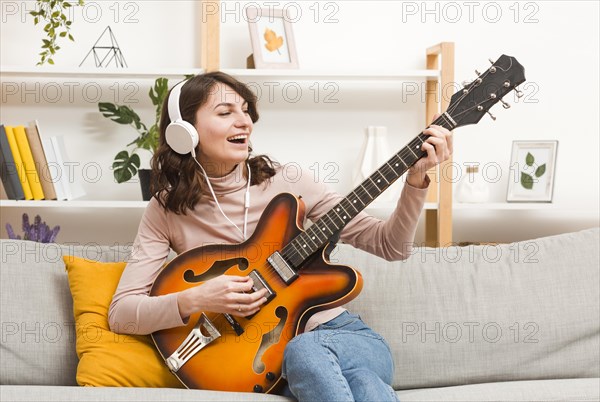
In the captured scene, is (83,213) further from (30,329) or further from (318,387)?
(318,387)

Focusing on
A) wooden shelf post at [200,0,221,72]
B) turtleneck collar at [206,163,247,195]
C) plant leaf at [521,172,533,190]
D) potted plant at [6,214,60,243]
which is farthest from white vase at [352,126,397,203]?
potted plant at [6,214,60,243]

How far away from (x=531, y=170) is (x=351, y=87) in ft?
2.24

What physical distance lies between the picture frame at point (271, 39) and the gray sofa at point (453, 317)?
0.89 metres

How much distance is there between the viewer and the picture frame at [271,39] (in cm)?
253

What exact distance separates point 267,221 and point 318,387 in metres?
0.41

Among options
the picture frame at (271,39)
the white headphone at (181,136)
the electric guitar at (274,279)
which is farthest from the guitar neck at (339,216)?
the picture frame at (271,39)

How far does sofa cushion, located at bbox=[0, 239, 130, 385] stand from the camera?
1801 mm

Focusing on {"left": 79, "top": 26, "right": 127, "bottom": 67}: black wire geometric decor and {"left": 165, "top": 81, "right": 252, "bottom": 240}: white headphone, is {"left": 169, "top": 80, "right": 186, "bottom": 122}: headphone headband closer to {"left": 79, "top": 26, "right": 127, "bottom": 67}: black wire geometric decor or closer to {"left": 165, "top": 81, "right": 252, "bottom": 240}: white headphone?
{"left": 165, "top": 81, "right": 252, "bottom": 240}: white headphone

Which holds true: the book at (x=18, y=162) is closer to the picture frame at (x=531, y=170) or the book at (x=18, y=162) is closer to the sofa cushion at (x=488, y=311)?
the sofa cushion at (x=488, y=311)

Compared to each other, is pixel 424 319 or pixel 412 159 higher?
pixel 412 159

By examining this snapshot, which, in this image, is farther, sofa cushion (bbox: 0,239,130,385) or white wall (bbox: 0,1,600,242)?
white wall (bbox: 0,1,600,242)

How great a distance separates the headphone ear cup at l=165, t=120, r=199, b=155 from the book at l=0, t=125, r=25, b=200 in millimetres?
927

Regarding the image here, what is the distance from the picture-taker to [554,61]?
9.02ft

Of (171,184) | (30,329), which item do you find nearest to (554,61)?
(171,184)
